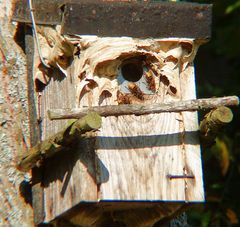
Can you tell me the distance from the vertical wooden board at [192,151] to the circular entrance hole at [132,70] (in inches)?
7.5

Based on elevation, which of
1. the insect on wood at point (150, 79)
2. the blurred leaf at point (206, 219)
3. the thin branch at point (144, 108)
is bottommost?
the blurred leaf at point (206, 219)

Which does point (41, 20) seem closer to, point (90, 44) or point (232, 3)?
point (90, 44)

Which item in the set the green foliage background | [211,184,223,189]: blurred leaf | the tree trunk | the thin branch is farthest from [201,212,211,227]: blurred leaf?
the thin branch

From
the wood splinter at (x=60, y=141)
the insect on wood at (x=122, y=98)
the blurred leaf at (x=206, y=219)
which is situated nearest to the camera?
the wood splinter at (x=60, y=141)

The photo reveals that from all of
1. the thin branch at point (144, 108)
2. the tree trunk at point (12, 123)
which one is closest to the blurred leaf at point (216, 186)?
the tree trunk at point (12, 123)

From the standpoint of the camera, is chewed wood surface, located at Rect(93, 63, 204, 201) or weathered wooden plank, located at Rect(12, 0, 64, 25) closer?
chewed wood surface, located at Rect(93, 63, 204, 201)

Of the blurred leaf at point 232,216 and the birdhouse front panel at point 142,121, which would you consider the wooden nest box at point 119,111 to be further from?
the blurred leaf at point 232,216

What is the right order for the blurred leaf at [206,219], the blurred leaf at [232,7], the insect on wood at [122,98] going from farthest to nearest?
the blurred leaf at [232,7] < the blurred leaf at [206,219] < the insect on wood at [122,98]

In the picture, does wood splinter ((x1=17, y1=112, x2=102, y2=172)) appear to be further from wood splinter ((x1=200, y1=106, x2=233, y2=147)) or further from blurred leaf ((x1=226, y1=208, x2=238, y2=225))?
blurred leaf ((x1=226, y1=208, x2=238, y2=225))

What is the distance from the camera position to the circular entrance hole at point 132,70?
5.10m

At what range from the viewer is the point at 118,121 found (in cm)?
496

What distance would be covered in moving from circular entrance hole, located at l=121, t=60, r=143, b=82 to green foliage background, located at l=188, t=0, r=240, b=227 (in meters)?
2.19

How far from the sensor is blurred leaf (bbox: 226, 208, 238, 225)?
24.1 feet

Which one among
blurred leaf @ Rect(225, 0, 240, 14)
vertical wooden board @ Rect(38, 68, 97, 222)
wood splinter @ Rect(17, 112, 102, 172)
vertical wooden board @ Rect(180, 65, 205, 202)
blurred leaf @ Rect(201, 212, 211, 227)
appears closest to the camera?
wood splinter @ Rect(17, 112, 102, 172)
